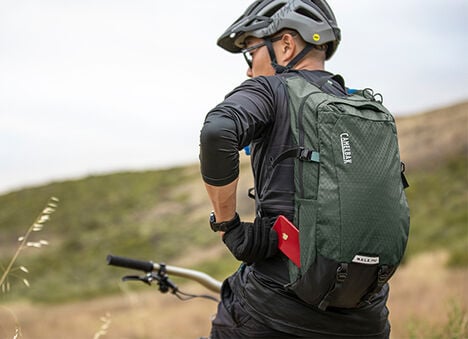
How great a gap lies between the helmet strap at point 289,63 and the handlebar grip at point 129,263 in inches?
47.0

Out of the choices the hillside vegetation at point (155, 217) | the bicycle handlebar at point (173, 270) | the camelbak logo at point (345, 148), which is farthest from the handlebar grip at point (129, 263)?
the hillside vegetation at point (155, 217)

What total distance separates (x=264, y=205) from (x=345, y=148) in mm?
407

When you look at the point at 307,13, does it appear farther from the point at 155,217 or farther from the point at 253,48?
the point at 155,217

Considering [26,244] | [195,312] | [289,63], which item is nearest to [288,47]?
[289,63]

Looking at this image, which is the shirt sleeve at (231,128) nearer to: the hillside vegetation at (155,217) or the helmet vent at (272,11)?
the helmet vent at (272,11)

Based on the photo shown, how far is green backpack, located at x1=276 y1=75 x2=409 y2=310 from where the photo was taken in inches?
96.0

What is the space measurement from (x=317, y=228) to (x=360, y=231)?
6.0 inches

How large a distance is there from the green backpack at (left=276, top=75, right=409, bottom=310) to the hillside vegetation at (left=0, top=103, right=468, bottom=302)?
19025mm

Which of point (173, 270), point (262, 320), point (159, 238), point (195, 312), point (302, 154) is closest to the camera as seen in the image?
point (302, 154)

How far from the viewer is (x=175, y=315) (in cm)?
1845

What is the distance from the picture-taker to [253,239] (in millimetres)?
2609

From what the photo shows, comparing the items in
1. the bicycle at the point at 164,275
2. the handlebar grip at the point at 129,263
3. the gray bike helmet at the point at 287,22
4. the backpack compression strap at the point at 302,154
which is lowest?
the bicycle at the point at 164,275

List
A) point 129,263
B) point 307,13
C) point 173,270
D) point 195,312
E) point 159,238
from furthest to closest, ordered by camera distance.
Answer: point 159,238 < point 195,312 < point 173,270 < point 129,263 < point 307,13

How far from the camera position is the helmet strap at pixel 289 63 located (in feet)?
9.54
